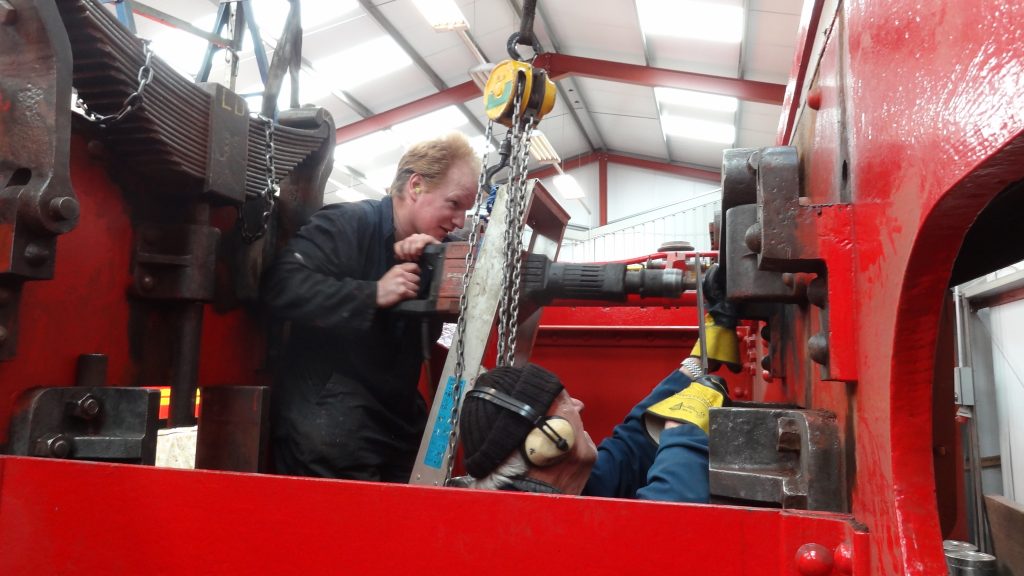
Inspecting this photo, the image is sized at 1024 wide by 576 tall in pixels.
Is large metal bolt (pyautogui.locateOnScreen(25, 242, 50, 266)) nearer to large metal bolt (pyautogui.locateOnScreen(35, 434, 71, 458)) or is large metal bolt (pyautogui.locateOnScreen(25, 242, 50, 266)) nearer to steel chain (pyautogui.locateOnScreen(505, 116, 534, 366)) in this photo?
large metal bolt (pyautogui.locateOnScreen(35, 434, 71, 458))

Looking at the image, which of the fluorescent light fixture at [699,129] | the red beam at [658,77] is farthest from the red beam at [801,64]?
the fluorescent light fixture at [699,129]

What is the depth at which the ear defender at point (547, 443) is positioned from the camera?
4.17ft

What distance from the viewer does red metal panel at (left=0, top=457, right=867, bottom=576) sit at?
758 mm

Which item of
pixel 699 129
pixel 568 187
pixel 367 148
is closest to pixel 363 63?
pixel 367 148

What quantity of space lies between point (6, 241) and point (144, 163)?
1.30 ft

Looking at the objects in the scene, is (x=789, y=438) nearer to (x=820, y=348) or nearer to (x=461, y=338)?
(x=820, y=348)

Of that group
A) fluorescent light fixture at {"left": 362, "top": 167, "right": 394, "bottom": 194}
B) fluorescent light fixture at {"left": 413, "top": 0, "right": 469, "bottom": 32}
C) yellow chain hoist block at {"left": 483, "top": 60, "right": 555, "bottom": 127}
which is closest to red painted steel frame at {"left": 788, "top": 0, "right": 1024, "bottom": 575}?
yellow chain hoist block at {"left": 483, "top": 60, "right": 555, "bottom": 127}

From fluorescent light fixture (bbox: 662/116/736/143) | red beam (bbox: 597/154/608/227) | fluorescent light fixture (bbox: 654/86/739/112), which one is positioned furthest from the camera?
red beam (bbox: 597/154/608/227)

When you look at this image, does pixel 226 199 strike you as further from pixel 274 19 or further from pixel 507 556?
pixel 274 19

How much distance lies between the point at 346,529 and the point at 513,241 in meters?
0.91

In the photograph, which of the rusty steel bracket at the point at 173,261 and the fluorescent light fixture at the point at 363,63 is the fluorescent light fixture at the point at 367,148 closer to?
the fluorescent light fixture at the point at 363,63

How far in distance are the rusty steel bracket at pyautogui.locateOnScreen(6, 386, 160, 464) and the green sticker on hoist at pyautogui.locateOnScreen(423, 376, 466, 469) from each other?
615mm

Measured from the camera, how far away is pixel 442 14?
770 cm

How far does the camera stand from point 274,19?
753cm
